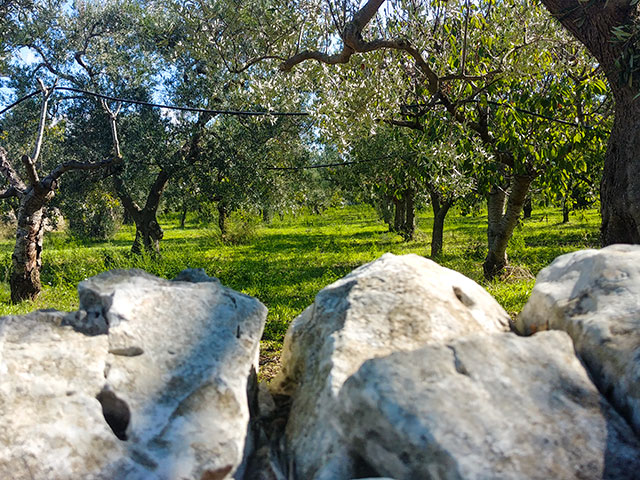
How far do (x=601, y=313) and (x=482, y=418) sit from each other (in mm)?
1227

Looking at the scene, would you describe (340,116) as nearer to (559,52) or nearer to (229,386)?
(559,52)

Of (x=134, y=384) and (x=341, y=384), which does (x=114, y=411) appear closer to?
(x=134, y=384)

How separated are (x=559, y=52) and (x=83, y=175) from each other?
1488 centimetres

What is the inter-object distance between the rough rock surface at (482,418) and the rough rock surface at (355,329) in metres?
0.21

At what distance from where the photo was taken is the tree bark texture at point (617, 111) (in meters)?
4.94

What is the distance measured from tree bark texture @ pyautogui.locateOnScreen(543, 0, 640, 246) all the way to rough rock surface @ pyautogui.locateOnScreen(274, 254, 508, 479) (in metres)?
2.28

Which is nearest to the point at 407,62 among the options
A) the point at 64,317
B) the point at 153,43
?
the point at 64,317

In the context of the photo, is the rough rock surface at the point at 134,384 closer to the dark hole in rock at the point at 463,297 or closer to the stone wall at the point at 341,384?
the stone wall at the point at 341,384

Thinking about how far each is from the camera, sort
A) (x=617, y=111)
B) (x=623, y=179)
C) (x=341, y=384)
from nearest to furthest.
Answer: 1. (x=341, y=384)
2. (x=623, y=179)
3. (x=617, y=111)

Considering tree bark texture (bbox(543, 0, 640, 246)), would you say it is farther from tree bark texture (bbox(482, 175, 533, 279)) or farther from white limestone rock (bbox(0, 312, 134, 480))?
tree bark texture (bbox(482, 175, 533, 279))

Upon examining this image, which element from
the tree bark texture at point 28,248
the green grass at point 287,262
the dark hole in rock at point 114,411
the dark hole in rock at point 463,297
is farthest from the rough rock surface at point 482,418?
the tree bark texture at point 28,248

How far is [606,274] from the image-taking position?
11.0ft

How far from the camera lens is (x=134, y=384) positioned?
2.84m

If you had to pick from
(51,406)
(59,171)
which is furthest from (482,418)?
(59,171)
